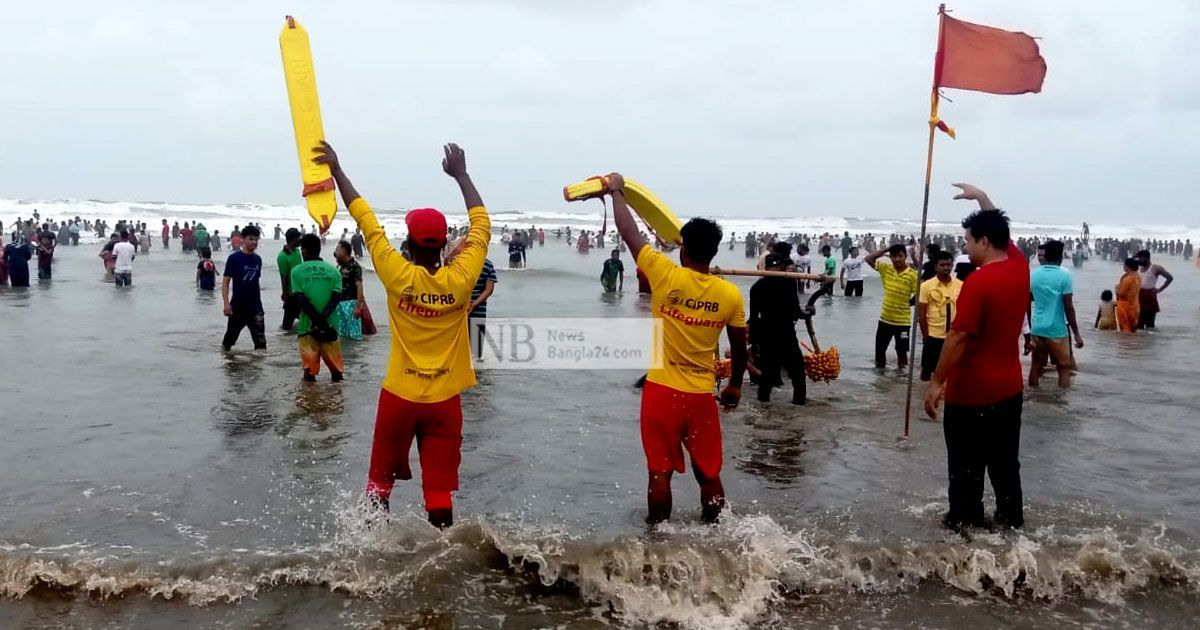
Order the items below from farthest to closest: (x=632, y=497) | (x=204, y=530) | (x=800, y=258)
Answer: (x=800, y=258), (x=632, y=497), (x=204, y=530)

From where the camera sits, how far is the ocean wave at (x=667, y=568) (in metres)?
4.48

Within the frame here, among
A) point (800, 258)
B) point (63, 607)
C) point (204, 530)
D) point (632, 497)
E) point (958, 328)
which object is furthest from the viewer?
point (800, 258)

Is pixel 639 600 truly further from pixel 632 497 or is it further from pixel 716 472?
pixel 632 497

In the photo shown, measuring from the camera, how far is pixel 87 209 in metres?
84.8

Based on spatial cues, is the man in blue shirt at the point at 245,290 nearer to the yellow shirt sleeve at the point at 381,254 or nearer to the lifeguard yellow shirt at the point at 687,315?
the yellow shirt sleeve at the point at 381,254

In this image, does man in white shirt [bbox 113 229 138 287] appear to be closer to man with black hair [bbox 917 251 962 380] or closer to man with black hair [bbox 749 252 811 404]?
man with black hair [bbox 749 252 811 404]

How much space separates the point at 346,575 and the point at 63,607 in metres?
1.28

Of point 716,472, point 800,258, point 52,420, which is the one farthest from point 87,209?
point 716,472

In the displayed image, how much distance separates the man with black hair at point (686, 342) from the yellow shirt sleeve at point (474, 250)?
729 mm

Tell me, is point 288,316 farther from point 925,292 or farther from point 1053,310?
point 1053,310

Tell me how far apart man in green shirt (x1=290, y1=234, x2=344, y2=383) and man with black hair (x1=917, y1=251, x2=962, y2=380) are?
627 cm

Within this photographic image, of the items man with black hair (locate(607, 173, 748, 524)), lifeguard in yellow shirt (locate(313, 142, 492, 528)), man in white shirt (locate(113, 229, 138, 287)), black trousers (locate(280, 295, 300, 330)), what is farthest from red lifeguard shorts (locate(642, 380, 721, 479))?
man in white shirt (locate(113, 229, 138, 287))

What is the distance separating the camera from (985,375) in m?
5.02
